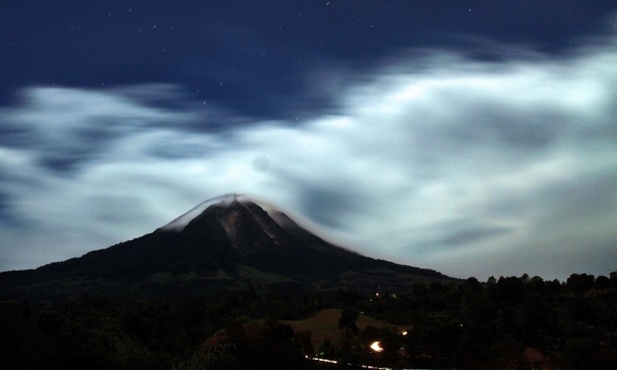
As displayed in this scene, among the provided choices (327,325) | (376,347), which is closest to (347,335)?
(376,347)

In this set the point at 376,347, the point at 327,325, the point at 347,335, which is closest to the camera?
the point at 376,347

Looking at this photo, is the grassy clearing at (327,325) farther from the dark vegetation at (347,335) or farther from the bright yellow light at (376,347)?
the bright yellow light at (376,347)

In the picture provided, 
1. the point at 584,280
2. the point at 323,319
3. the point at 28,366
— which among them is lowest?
the point at 28,366

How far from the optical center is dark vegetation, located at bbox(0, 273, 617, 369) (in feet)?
234

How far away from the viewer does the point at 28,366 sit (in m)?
67.2

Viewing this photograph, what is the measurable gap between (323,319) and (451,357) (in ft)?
130

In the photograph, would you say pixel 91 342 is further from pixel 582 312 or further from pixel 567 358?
pixel 582 312

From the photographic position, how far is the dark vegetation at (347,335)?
2810 inches

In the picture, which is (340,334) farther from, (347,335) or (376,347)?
(376,347)

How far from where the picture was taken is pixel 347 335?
95.6m

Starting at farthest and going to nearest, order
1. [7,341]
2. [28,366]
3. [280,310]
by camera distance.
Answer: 1. [280,310]
2. [7,341]
3. [28,366]

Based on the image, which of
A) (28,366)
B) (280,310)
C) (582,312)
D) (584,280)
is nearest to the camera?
(28,366)

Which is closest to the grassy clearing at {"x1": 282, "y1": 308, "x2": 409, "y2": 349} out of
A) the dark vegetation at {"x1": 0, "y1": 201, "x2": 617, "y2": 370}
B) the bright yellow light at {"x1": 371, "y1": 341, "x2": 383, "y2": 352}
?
the dark vegetation at {"x1": 0, "y1": 201, "x2": 617, "y2": 370}

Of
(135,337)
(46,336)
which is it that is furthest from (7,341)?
(135,337)
